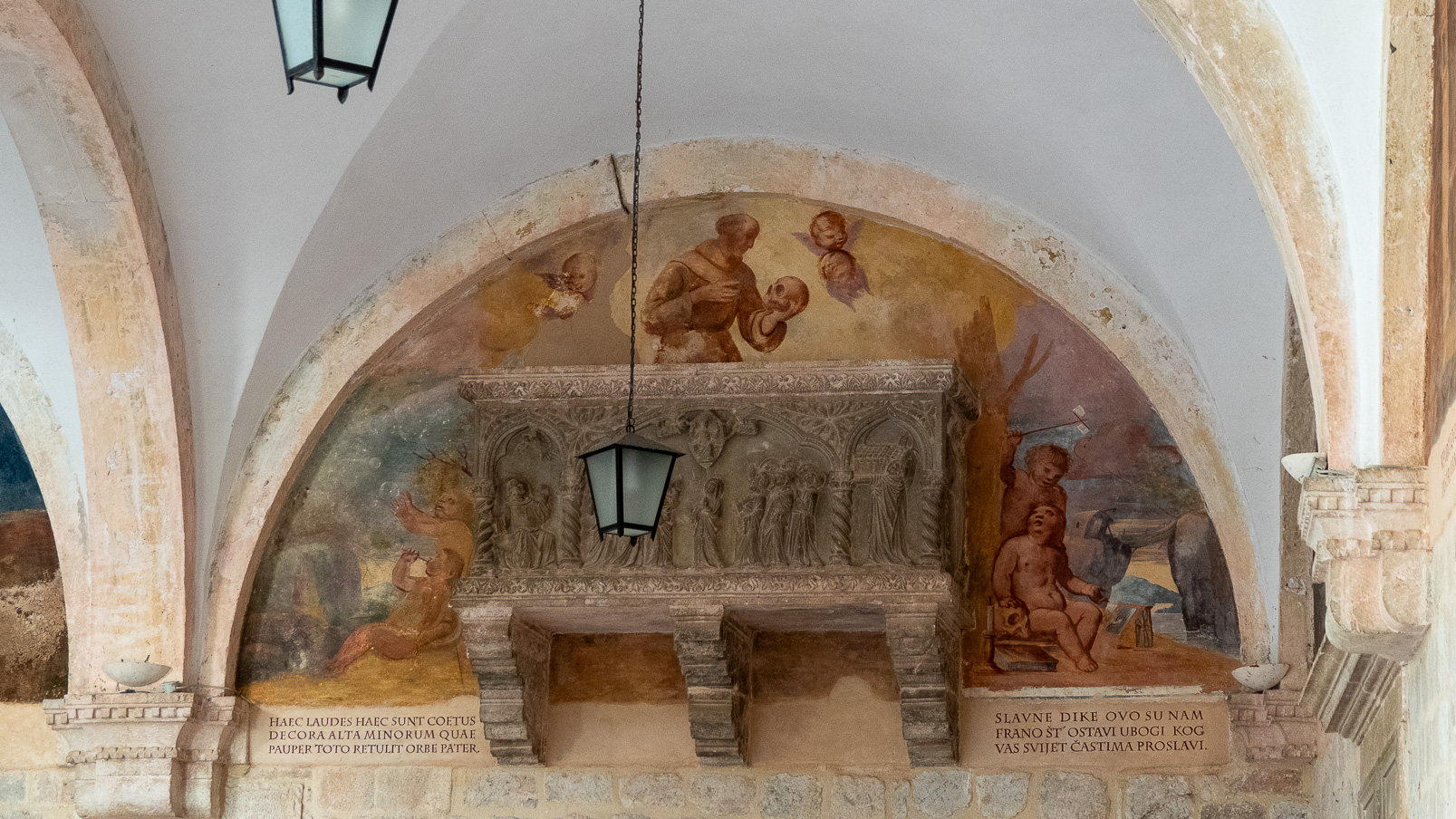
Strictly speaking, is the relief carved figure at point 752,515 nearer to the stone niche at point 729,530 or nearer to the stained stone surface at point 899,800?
the stone niche at point 729,530

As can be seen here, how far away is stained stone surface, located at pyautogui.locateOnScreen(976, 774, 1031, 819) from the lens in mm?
7469

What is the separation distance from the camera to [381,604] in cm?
810

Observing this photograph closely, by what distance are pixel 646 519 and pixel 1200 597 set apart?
8.78 feet

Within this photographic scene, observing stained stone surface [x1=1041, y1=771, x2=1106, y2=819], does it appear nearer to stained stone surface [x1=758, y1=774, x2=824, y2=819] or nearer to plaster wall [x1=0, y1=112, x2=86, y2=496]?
stained stone surface [x1=758, y1=774, x2=824, y2=819]

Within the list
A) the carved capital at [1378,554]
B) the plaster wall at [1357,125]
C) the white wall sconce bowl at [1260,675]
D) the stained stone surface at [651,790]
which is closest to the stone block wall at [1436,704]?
the carved capital at [1378,554]

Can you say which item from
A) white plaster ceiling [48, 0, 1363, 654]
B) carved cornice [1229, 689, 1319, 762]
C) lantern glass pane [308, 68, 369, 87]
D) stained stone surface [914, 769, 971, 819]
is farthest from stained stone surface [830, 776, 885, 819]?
lantern glass pane [308, 68, 369, 87]

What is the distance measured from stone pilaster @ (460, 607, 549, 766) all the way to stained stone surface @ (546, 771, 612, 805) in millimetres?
157

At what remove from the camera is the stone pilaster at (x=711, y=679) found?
24.3 ft

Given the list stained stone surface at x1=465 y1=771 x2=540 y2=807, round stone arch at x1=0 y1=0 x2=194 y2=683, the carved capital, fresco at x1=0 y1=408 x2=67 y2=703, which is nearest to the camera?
the carved capital

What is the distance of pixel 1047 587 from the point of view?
764cm

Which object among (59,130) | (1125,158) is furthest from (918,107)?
(59,130)

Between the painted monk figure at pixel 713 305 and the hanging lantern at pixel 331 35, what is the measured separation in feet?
13.0

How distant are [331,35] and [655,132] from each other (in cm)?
415

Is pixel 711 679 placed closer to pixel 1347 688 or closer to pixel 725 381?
pixel 725 381
